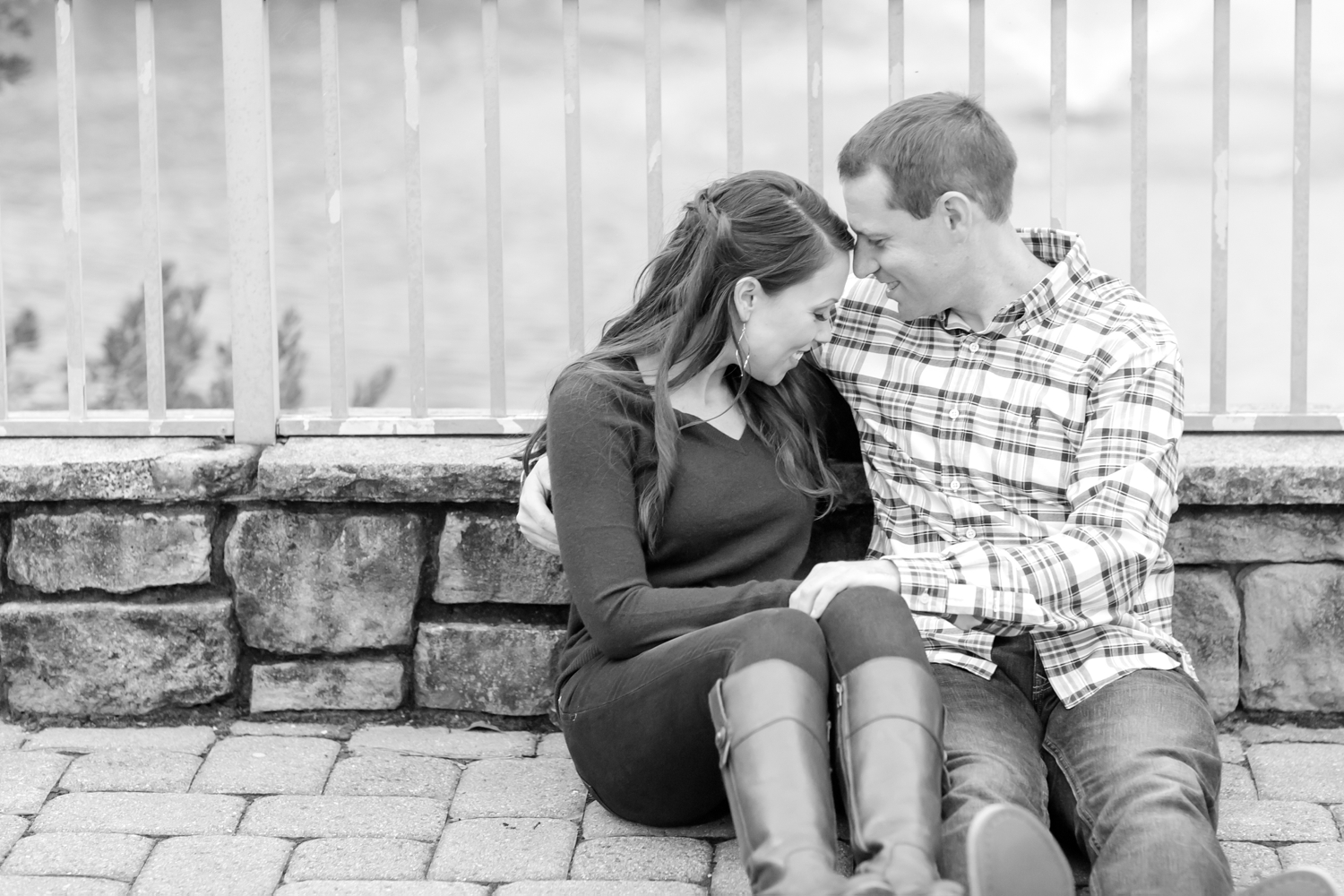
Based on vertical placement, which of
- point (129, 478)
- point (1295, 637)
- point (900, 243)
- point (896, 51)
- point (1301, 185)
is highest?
point (896, 51)

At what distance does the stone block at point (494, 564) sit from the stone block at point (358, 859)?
2.00 feet

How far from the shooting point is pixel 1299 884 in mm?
1711

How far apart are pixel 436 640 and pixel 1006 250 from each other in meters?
1.29

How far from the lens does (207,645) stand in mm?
2854

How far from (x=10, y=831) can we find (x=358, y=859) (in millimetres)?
577

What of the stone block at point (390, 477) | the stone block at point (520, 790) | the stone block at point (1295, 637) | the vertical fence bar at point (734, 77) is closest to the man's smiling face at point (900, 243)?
the vertical fence bar at point (734, 77)

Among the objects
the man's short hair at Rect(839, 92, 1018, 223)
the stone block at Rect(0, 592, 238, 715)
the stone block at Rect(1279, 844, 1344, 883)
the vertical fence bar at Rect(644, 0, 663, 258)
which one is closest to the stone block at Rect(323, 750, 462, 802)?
the stone block at Rect(0, 592, 238, 715)

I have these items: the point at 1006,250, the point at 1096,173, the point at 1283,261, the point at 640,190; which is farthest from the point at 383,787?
the point at 1283,261

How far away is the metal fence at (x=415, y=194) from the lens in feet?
9.04

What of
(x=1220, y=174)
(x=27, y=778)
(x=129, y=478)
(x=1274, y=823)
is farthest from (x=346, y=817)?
(x=1220, y=174)

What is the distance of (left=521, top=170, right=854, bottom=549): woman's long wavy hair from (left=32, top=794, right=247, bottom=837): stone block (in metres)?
0.84

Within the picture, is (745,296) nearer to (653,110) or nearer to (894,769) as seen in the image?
(653,110)

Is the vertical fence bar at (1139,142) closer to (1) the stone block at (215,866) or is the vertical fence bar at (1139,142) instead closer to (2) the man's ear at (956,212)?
(2) the man's ear at (956,212)

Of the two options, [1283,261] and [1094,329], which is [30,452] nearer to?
[1094,329]
